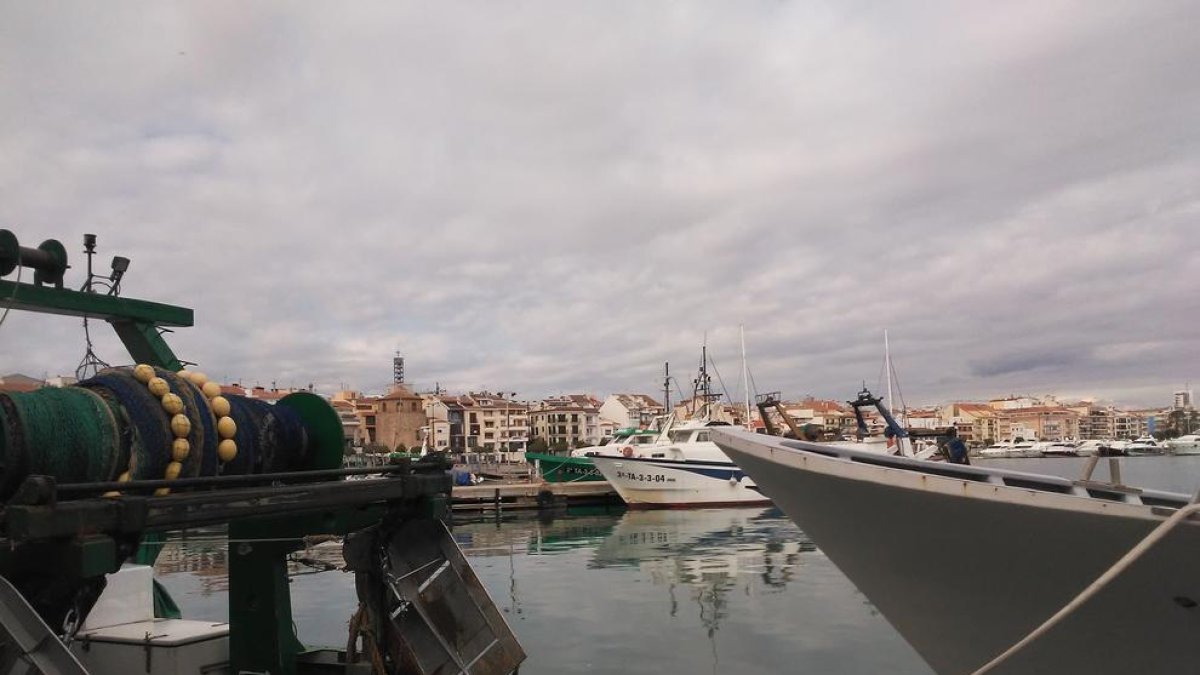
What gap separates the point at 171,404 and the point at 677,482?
34.4 meters

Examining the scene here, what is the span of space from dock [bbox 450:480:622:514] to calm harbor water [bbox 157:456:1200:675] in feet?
35.4

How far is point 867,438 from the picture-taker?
34312 millimetres

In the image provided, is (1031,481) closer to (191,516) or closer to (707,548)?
(191,516)

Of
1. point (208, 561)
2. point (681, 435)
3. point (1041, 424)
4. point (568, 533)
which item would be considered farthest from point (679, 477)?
point (1041, 424)

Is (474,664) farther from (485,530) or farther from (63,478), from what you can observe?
(485,530)

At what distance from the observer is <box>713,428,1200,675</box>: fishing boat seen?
486cm

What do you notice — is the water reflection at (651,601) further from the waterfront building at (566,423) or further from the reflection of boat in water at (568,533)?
the waterfront building at (566,423)

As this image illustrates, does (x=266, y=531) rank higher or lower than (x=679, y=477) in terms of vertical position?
higher

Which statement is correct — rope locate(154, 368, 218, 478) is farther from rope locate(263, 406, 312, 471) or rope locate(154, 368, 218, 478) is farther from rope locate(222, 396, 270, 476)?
rope locate(263, 406, 312, 471)

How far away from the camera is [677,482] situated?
38.6 metres

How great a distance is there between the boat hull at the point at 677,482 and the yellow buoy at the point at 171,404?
33.9m

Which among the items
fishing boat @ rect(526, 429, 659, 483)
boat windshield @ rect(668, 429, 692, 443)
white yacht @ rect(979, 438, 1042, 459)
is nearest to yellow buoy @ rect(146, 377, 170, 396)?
boat windshield @ rect(668, 429, 692, 443)

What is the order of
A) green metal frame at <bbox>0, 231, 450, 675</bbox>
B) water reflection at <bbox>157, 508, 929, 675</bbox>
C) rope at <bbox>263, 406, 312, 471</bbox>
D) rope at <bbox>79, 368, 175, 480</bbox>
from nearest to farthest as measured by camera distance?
rope at <bbox>79, 368, 175, 480</bbox>
green metal frame at <bbox>0, 231, 450, 675</bbox>
rope at <bbox>263, 406, 312, 471</bbox>
water reflection at <bbox>157, 508, 929, 675</bbox>

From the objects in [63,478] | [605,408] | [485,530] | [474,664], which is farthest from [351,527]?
[605,408]
